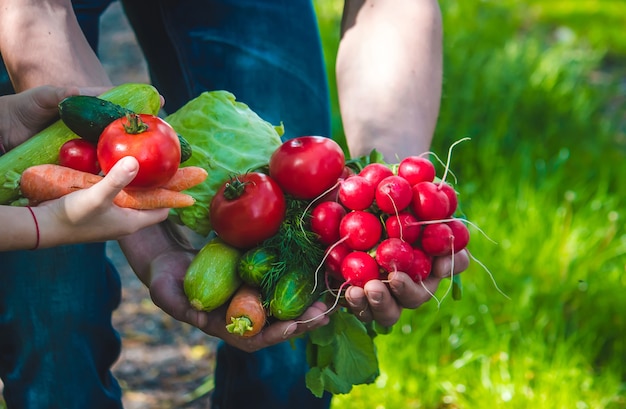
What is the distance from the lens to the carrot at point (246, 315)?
175 cm

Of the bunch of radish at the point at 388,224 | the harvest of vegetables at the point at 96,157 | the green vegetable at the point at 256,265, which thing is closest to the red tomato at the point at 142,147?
the harvest of vegetables at the point at 96,157

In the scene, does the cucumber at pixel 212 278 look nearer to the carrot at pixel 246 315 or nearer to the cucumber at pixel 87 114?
the carrot at pixel 246 315

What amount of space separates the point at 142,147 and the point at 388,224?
572 mm

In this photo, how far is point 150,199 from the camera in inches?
68.7

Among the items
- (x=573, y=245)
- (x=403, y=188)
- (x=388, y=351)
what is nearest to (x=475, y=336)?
(x=388, y=351)

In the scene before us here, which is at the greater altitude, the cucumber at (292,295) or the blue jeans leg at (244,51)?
the blue jeans leg at (244,51)

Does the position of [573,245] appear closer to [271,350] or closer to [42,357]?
[271,350]

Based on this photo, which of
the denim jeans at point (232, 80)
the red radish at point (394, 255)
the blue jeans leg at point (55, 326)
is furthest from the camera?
the denim jeans at point (232, 80)

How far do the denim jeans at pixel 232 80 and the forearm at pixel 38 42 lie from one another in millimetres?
165

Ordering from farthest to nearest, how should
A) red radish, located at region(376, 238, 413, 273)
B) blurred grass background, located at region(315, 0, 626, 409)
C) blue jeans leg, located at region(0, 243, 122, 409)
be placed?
1. blurred grass background, located at region(315, 0, 626, 409)
2. blue jeans leg, located at region(0, 243, 122, 409)
3. red radish, located at region(376, 238, 413, 273)

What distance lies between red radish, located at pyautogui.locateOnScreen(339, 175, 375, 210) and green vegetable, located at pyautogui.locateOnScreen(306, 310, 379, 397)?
1.13 ft

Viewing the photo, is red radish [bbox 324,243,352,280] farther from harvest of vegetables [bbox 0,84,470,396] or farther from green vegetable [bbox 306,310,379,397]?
green vegetable [bbox 306,310,379,397]

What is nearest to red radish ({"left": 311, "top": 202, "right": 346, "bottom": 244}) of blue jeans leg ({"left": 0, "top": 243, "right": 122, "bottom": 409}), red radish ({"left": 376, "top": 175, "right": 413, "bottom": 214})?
red radish ({"left": 376, "top": 175, "right": 413, "bottom": 214})

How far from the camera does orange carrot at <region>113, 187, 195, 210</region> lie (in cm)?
172
